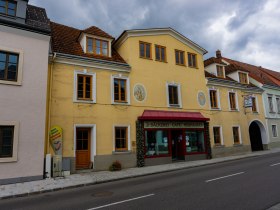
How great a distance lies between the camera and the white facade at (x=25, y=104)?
36.2 ft

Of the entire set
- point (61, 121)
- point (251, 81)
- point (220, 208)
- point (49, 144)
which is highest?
point (251, 81)

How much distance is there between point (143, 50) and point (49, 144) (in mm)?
Result: 10171

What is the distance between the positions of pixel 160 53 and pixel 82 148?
33.3 ft

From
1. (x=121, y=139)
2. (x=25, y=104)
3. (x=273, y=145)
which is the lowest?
(x=273, y=145)

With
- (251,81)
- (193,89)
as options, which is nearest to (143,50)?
(193,89)

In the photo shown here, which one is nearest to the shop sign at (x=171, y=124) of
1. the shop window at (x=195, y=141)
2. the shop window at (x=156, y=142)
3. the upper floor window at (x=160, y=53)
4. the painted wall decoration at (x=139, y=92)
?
the shop window at (x=156, y=142)

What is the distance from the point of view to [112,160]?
574 inches

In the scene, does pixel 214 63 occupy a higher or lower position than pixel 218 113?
higher

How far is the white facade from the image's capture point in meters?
11.0

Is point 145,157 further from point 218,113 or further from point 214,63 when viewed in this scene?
point 214,63

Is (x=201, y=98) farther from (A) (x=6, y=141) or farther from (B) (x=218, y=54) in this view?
(A) (x=6, y=141)

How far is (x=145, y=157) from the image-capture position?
1578cm

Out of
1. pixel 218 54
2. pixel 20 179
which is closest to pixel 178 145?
pixel 20 179

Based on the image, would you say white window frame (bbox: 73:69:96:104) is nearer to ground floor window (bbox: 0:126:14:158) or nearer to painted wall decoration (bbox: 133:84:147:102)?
painted wall decoration (bbox: 133:84:147:102)
